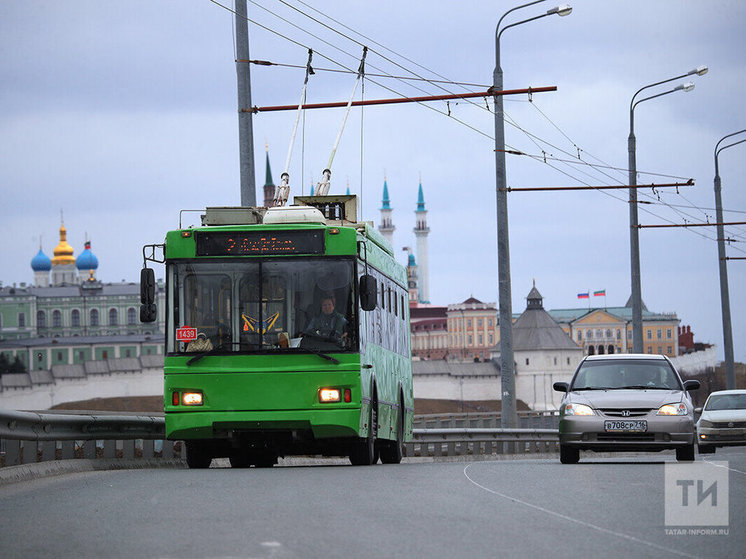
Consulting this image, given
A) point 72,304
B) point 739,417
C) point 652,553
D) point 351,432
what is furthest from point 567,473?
point 72,304

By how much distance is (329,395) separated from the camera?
53.9 ft

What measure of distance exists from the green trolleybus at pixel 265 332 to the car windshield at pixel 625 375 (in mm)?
3538

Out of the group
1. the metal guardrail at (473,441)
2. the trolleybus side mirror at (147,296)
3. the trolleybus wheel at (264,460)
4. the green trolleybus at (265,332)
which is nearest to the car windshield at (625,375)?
the green trolleybus at (265,332)

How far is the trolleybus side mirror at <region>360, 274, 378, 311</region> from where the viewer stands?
1622cm

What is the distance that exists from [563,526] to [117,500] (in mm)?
3867

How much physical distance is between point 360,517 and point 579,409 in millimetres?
8459

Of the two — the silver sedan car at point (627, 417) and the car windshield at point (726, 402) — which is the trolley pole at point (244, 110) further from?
the car windshield at point (726, 402)

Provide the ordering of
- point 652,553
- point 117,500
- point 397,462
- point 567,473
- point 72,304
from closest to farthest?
1. point 652,553
2. point 117,500
3. point 567,473
4. point 397,462
5. point 72,304

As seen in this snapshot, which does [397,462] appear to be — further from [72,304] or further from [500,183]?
[72,304]

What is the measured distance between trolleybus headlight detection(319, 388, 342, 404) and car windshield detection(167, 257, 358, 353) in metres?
0.46

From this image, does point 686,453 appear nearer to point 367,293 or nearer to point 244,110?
point 367,293

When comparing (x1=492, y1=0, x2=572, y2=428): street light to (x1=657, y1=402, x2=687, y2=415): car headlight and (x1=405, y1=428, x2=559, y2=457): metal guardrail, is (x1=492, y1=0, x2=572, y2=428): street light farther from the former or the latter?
(x1=657, y1=402, x2=687, y2=415): car headlight

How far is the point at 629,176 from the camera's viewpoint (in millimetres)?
40219

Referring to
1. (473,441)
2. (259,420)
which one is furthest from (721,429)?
(259,420)
